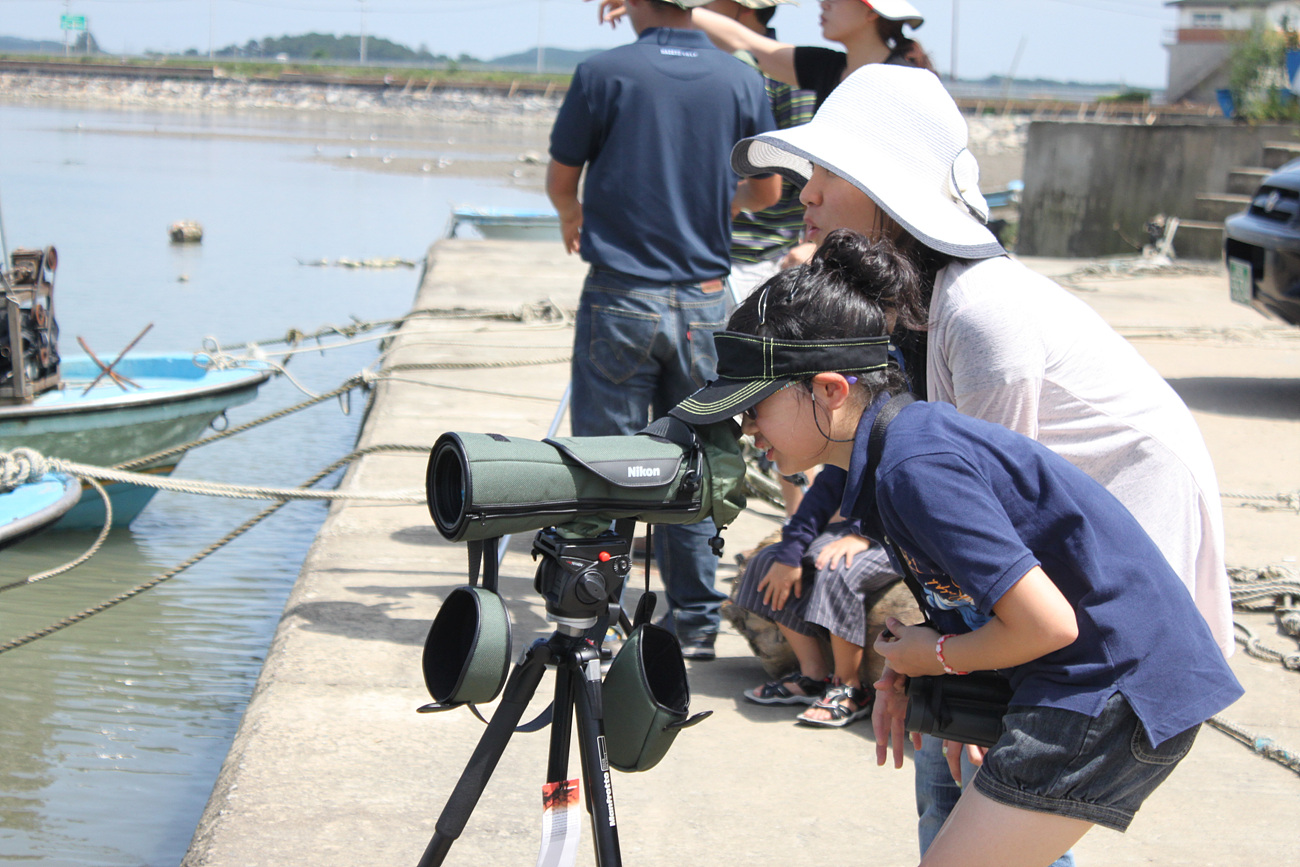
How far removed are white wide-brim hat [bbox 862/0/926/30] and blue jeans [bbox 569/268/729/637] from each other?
0.93m

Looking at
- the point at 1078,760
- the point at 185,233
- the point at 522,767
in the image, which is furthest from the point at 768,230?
the point at 185,233

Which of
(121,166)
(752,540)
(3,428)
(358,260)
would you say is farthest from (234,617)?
(121,166)

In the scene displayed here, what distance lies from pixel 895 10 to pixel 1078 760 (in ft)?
7.80

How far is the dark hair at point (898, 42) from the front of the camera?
3.54 m

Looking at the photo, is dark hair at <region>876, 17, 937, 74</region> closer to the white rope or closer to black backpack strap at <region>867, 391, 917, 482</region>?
black backpack strap at <region>867, 391, 917, 482</region>

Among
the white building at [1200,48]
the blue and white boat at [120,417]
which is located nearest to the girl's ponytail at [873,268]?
the blue and white boat at [120,417]

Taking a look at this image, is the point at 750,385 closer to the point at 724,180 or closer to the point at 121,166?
the point at 724,180

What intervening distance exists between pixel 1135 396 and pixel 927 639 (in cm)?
50

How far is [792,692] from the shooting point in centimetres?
338

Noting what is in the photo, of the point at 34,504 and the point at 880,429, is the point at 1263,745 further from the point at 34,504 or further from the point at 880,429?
the point at 34,504

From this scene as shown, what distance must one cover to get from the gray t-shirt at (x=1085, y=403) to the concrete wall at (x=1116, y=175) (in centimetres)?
1399

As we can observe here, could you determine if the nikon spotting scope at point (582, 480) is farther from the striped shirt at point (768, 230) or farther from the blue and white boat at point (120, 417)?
the blue and white boat at point (120, 417)

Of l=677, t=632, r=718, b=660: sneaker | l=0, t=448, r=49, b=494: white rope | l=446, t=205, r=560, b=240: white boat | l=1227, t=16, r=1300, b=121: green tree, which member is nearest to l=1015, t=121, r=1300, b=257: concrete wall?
l=1227, t=16, r=1300, b=121: green tree

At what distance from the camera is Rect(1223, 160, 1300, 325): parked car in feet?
21.7
